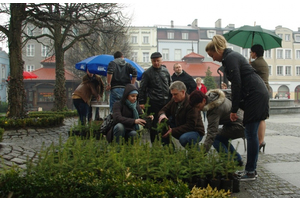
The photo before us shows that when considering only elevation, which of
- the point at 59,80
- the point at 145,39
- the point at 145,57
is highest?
the point at 145,39

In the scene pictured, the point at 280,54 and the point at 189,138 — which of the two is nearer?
the point at 189,138

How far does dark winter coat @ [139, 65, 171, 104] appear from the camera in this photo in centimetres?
606

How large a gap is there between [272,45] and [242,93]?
3578mm

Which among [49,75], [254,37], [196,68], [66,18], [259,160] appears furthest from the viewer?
[196,68]

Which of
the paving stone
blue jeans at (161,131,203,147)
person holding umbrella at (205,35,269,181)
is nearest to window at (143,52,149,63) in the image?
the paving stone

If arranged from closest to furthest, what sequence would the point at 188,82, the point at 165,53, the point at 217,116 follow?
the point at 217,116, the point at 188,82, the point at 165,53

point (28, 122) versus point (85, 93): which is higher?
point (85, 93)

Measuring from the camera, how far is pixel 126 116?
17.1 feet

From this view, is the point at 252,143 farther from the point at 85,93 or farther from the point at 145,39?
the point at 145,39

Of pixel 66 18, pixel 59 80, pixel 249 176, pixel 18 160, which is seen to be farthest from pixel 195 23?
pixel 249 176

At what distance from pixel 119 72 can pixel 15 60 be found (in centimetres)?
556

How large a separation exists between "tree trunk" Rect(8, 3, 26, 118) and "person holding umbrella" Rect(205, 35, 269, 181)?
8.97 meters

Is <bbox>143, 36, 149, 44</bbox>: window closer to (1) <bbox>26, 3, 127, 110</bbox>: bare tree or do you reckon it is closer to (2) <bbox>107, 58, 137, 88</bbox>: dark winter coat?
(1) <bbox>26, 3, 127, 110</bbox>: bare tree

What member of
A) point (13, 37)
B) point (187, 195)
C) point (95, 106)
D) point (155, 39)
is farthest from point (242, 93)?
point (155, 39)
